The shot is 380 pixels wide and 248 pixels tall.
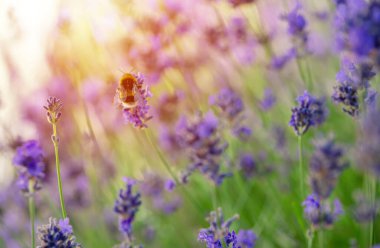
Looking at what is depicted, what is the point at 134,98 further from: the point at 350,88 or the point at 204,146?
the point at 350,88

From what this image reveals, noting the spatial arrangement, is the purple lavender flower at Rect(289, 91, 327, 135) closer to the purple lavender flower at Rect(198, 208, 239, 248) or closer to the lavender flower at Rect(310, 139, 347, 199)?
the lavender flower at Rect(310, 139, 347, 199)

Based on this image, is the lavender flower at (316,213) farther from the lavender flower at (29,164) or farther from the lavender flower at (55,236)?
the lavender flower at (29,164)

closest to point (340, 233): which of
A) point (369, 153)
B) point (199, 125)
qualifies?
point (199, 125)

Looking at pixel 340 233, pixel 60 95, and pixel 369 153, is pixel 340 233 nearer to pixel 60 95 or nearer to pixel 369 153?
pixel 369 153

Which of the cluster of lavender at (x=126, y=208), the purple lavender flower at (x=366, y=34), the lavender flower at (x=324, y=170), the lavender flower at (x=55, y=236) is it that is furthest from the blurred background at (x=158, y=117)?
the lavender flower at (x=55, y=236)

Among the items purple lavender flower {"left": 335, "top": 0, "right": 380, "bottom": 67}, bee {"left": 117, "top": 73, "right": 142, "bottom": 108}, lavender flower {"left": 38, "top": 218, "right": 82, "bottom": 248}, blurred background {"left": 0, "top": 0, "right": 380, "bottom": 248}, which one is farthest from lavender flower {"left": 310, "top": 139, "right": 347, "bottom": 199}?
lavender flower {"left": 38, "top": 218, "right": 82, "bottom": 248}

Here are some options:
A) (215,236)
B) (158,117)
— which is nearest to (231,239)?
(215,236)
